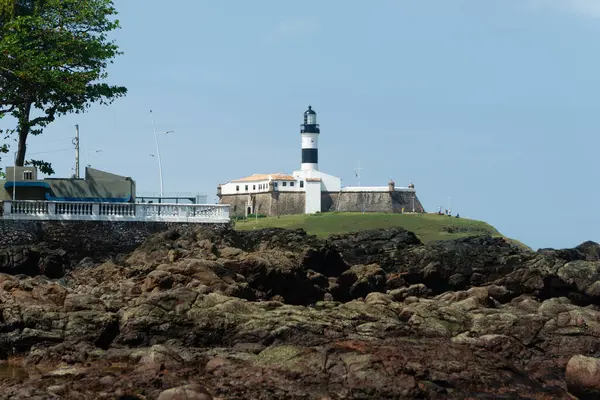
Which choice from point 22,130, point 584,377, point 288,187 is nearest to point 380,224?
point 288,187

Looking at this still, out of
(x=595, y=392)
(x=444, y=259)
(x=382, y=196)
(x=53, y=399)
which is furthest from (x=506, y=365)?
(x=382, y=196)

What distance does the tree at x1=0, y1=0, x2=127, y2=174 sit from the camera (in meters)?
51.7

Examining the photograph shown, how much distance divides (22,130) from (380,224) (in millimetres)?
45719

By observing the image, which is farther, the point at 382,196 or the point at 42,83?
the point at 382,196

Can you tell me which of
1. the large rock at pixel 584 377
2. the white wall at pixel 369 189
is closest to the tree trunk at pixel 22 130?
the large rock at pixel 584 377

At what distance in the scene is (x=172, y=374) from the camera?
23984 millimetres

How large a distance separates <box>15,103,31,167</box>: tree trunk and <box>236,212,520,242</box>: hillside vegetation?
33.2 m

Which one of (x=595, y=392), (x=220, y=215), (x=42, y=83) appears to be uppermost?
(x=42, y=83)

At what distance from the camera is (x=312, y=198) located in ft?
391

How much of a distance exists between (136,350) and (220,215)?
23.7 meters

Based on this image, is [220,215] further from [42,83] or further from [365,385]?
[365,385]

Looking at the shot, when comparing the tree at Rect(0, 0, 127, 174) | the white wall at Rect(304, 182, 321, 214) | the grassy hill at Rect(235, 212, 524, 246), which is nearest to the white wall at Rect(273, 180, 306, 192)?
the white wall at Rect(304, 182, 321, 214)

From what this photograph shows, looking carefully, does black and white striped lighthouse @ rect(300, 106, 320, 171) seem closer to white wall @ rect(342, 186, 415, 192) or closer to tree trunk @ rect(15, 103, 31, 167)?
Answer: white wall @ rect(342, 186, 415, 192)

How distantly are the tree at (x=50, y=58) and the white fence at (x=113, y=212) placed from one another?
588cm
